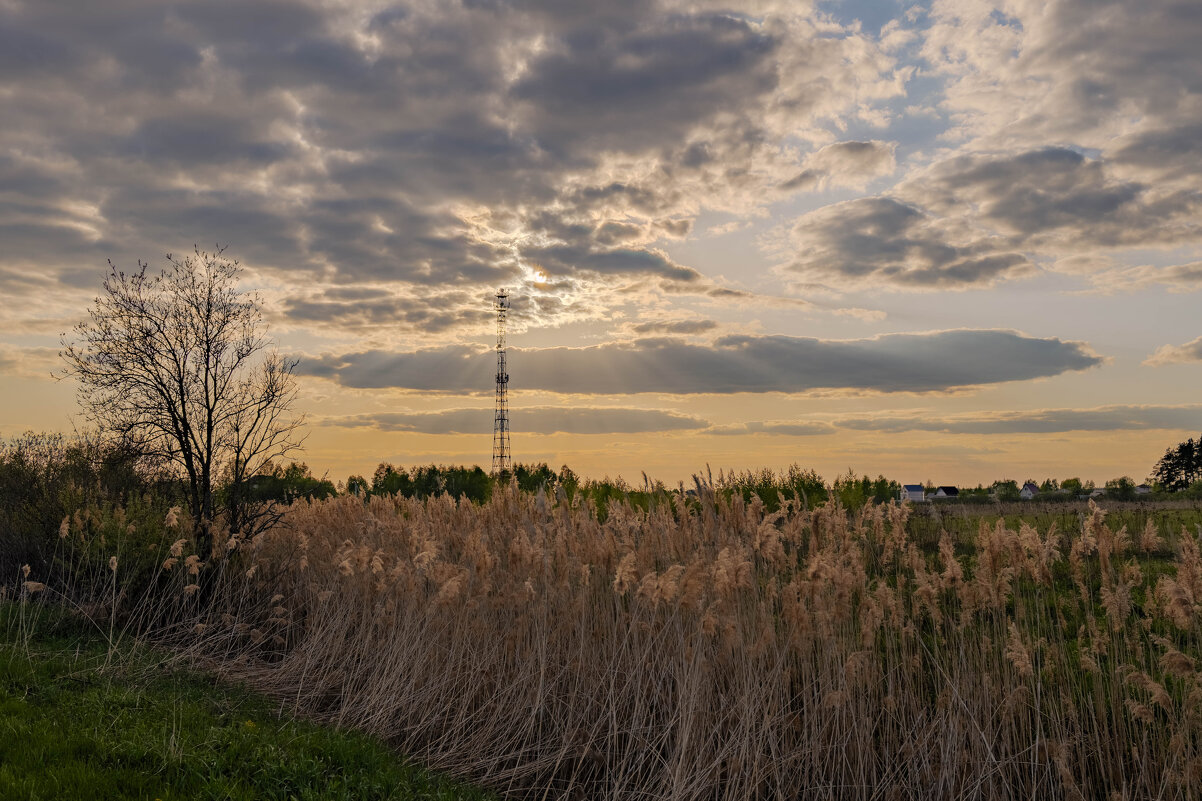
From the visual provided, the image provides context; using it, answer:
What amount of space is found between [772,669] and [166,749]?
454 centimetres

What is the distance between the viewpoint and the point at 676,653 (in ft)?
22.4

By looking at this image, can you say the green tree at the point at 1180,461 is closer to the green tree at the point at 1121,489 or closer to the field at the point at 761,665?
the green tree at the point at 1121,489

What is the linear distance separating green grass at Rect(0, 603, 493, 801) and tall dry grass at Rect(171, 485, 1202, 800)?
93cm

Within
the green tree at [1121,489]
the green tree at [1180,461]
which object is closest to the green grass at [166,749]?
the green tree at [1121,489]

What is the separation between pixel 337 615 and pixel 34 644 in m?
3.67

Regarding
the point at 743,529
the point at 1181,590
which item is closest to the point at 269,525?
the point at 743,529

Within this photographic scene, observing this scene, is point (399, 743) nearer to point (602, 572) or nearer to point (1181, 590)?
point (602, 572)

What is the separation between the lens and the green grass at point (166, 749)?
5.40 m

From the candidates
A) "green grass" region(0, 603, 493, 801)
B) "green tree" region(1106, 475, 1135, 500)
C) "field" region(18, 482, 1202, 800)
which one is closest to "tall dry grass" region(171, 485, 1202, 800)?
"field" region(18, 482, 1202, 800)

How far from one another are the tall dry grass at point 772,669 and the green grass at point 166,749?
3.04ft

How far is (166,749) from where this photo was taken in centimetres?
588

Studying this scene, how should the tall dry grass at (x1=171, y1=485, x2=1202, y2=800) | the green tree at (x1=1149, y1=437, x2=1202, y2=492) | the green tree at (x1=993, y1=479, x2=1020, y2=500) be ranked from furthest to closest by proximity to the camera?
the green tree at (x1=1149, y1=437, x2=1202, y2=492)
the green tree at (x1=993, y1=479, x2=1020, y2=500)
the tall dry grass at (x1=171, y1=485, x2=1202, y2=800)

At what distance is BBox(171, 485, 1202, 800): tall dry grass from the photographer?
581 centimetres

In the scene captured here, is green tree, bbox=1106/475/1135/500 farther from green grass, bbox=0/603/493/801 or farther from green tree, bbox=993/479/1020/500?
green grass, bbox=0/603/493/801
